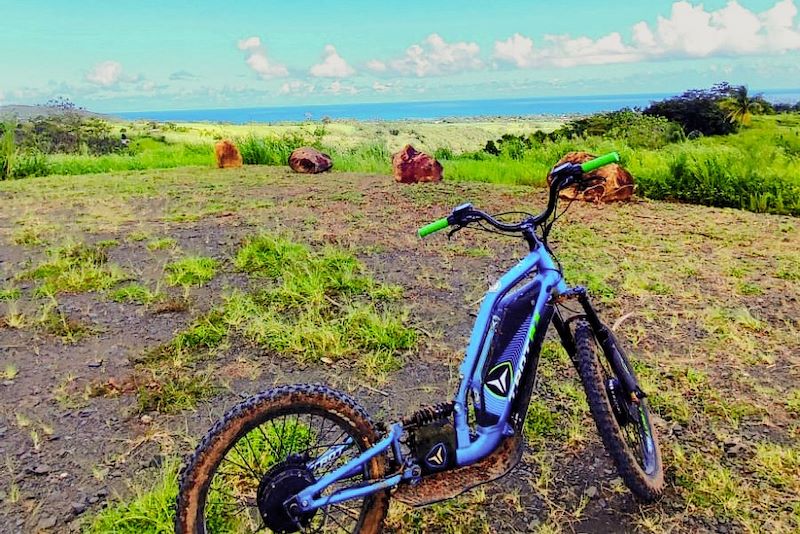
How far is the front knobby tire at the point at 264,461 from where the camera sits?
6.29 feet

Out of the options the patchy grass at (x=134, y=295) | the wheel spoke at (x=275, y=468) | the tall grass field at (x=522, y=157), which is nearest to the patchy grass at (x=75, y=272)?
the patchy grass at (x=134, y=295)

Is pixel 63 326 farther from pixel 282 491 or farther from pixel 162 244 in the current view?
pixel 282 491

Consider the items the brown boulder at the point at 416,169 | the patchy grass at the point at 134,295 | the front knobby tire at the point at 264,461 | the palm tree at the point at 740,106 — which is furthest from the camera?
the palm tree at the point at 740,106

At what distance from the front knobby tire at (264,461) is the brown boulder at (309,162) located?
7876 mm

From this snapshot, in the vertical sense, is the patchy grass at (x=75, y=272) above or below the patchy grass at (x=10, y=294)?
above

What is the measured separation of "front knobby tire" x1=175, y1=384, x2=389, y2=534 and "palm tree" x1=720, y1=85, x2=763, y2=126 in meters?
11.0

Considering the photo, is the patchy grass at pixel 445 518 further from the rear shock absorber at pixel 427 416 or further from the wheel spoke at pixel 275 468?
the rear shock absorber at pixel 427 416

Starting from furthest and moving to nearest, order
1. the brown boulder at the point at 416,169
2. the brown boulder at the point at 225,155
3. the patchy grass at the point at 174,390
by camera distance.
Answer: the brown boulder at the point at 225,155 → the brown boulder at the point at 416,169 → the patchy grass at the point at 174,390

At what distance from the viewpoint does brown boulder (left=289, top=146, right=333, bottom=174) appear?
10109 millimetres

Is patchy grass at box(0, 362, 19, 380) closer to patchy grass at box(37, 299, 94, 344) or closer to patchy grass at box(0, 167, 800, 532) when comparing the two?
patchy grass at box(0, 167, 800, 532)

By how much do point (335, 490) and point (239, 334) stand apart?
80.2 inches

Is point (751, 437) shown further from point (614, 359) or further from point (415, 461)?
point (415, 461)

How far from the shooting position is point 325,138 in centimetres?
1266

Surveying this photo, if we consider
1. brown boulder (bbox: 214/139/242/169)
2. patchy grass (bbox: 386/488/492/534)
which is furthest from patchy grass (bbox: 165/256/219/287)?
brown boulder (bbox: 214/139/242/169)
